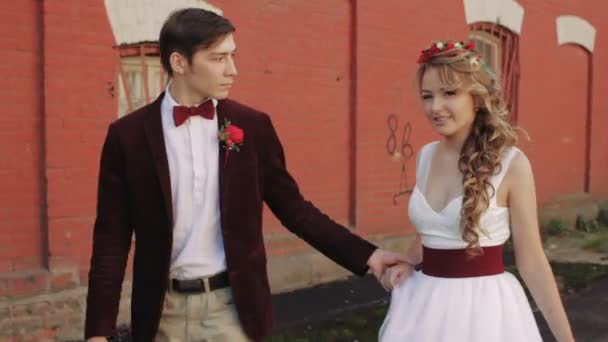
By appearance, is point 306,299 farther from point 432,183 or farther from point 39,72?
point 432,183

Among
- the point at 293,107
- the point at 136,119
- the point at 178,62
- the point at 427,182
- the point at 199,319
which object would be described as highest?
the point at 178,62

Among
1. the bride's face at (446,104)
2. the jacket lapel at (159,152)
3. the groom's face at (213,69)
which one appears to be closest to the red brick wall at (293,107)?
the bride's face at (446,104)

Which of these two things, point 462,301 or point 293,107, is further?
point 293,107

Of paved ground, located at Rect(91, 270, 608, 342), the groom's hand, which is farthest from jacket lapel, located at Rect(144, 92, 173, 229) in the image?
paved ground, located at Rect(91, 270, 608, 342)

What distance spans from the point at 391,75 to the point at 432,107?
19.6 feet

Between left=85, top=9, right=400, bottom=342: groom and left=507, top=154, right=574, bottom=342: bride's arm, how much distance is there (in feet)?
3.32

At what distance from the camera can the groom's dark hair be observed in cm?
296

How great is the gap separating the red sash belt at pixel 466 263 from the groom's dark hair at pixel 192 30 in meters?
1.21

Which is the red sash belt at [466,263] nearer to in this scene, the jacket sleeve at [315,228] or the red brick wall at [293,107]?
the jacket sleeve at [315,228]

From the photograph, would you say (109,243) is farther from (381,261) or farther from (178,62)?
(381,261)

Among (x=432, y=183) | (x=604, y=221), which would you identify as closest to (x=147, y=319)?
(x=432, y=183)

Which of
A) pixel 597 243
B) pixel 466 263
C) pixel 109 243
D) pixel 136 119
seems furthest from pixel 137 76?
pixel 597 243

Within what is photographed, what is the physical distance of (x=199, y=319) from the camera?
9.91 ft

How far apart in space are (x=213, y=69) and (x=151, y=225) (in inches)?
25.7
